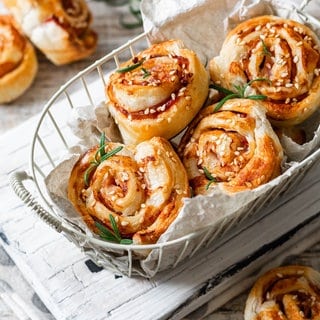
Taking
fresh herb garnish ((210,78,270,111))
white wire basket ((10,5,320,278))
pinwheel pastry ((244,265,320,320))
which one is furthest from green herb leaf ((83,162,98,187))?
pinwheel pastry ((244,265,320,320))

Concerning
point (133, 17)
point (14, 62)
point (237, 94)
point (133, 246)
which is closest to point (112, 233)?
point (133, 246)

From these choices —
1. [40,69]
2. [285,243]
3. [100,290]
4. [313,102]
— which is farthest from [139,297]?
[40,69]

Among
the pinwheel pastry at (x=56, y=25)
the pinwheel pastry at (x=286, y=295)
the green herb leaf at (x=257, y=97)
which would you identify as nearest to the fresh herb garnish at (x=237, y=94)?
the green herb leaf at (x=257, y=97)

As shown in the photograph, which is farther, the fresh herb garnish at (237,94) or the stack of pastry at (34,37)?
the stack of pastry at (34,37)

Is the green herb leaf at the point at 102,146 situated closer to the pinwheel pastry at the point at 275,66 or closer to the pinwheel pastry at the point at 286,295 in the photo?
the pinwheel pastry at the point at 275,66

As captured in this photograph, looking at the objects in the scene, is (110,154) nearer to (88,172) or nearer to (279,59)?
(88,172)

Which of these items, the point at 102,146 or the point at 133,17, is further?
the point at 133,17

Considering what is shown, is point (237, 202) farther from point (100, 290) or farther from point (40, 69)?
point (40, 69)
